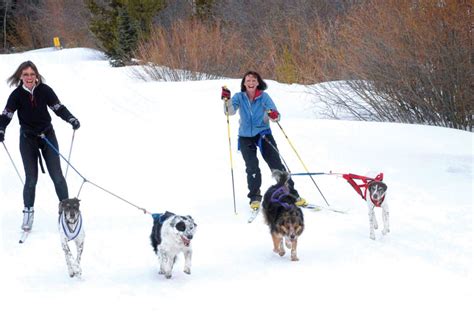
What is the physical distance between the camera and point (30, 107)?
6.81 metres

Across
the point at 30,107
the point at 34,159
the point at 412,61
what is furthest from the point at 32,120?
the point at 412,61

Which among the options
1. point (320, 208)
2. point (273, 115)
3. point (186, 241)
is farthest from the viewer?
point (320, 208)

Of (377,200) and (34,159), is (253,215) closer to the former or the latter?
(377,200)

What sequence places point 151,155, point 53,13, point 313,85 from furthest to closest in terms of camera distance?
1. point 53,13
2. point 313,85
3. point 151,155

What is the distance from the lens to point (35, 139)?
687 centimetres

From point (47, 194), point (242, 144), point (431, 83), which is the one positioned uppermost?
point (431, 83)

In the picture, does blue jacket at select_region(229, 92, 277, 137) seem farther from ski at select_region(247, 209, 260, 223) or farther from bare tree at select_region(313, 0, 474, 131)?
bare tree at select_region(313, 0, 474, 131)

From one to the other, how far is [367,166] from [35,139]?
5325mm

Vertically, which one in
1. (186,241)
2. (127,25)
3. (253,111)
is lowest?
(186,241)

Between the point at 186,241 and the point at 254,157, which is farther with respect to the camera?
the point at 254,157

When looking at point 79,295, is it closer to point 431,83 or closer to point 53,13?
point 431,83

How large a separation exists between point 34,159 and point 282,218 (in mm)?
2954

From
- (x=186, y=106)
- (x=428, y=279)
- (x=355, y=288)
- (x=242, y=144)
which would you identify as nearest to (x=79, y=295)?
(x=355, y=288)

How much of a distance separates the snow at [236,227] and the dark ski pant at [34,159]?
1.61ft
